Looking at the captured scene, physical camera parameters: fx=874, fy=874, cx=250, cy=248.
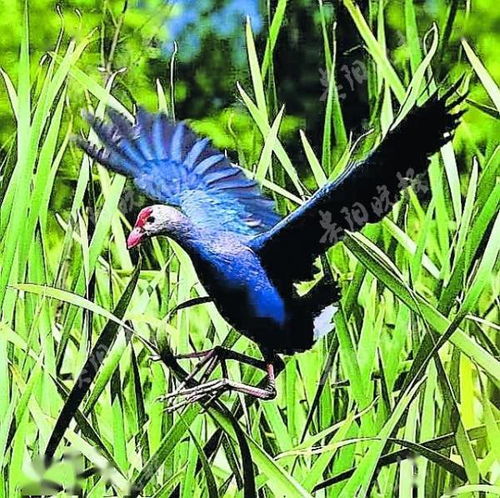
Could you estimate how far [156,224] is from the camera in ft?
0.88

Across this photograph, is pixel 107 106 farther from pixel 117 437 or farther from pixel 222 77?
pixel 222 77

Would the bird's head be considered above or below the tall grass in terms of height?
above

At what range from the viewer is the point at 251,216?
31cm

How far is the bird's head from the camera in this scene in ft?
0.87

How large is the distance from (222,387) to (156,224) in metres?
0.05

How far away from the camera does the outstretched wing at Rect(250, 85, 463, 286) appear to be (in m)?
0.24

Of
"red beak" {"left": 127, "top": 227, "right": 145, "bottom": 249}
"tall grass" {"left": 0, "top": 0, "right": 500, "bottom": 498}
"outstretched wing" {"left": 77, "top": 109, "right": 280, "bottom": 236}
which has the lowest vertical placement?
"tall grass" {"left": 0, "top": 0, "right": 500, "bottom": 498}

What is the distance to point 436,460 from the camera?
9.4 inches

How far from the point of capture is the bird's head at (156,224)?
266 mm

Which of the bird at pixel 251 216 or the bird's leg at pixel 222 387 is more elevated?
the bird at pixel 251 216

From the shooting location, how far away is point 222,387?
0.27m

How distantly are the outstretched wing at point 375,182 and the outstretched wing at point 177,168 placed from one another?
46 mm

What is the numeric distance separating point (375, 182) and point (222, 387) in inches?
3.1

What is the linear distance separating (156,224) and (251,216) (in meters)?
0.05
